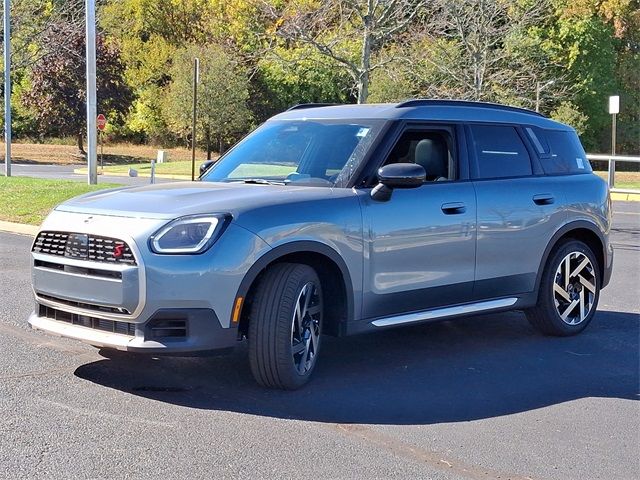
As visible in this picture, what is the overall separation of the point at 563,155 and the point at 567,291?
1.18 metres

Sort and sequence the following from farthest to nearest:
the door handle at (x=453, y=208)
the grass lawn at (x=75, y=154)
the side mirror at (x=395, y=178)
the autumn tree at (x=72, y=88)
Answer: the autumn tree at (x=72, y=88), the grass lawn at (x=75, y=154), the door handle at (x=453, y=208), the side mirror at (x=395, y=178)

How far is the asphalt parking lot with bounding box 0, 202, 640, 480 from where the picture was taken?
4.28 m

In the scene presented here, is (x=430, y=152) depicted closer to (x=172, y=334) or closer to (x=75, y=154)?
(x=172, y=334)

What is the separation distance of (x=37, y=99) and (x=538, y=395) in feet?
161

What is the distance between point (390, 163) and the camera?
620cm

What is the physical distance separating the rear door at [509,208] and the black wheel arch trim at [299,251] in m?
1.25

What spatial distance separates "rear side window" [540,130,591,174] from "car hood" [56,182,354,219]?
2316 millimetres

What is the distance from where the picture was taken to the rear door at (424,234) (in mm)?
5855

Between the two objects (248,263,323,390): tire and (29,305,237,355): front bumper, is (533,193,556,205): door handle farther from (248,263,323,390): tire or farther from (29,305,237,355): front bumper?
(29,305,237,355): front bumper

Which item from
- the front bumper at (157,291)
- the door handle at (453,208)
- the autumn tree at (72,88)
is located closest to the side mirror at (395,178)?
the door handle at (453,208)

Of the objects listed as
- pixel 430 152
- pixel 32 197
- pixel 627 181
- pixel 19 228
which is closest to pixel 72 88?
pixel 627 181

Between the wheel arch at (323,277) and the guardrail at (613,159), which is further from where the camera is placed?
the guardrail at (613,159)

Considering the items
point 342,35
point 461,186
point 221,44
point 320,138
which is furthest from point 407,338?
point 221,44

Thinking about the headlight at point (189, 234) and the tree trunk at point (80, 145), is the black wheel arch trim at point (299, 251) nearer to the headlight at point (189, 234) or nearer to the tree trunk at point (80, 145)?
the headlight at point (189, 234)
